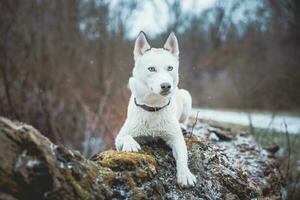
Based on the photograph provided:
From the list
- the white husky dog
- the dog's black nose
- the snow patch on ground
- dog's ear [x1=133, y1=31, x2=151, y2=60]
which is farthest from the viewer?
the snow patch on ground

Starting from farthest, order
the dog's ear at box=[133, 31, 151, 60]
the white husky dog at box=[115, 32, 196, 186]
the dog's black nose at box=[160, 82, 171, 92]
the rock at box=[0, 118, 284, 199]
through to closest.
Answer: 1. the dog's ear at box=[133, 31, 151, 60]
2. the white husky dog at box=[115, 32, 196, 186]
3. the dog's black nose at box=[160, 82, 171, 92]
4. the rock at box=[0, 118, 284, 199]

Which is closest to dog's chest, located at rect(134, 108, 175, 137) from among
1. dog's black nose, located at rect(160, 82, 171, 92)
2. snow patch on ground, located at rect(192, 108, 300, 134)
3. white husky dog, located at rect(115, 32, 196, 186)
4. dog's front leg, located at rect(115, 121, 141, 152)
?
white husky dog, located at rect(115, 32, 196, 186)

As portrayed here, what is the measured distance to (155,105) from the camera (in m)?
3.88

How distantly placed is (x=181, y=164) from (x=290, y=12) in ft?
45.6

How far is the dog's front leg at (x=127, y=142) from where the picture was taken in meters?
3.67

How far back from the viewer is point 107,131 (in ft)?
29.2

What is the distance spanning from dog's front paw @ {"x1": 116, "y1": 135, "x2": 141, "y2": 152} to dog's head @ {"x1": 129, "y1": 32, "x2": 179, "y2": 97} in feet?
1.71

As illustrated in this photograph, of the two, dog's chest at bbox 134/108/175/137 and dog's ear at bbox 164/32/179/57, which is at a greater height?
dog's ear at bbox 164/32/179/57

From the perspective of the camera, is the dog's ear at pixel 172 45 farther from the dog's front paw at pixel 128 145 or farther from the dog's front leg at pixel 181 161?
the dog's front paw at pixel 128 145

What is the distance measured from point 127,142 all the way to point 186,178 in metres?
0.73

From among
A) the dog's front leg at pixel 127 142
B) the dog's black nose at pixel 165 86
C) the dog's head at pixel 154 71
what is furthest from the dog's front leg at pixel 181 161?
the dog's black nose at pixel 165 86

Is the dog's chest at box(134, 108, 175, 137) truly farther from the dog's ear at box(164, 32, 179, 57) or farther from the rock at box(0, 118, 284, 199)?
the dog's ear at box(164, 32, 179, 57)

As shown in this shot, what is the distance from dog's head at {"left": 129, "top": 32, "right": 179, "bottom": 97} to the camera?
348cm

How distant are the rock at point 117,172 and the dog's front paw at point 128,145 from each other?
0.32ft
